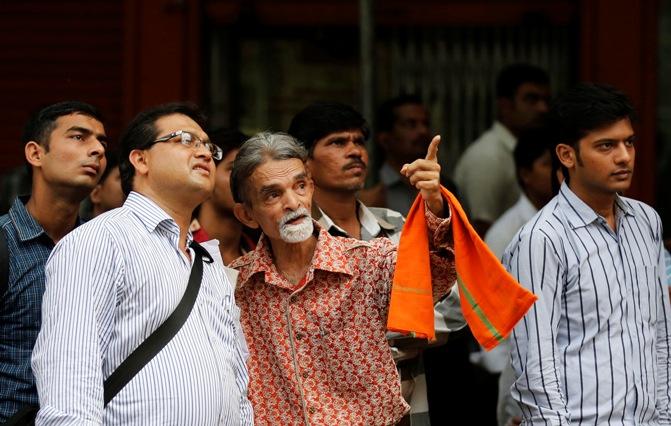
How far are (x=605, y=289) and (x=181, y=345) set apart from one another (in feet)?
5.72

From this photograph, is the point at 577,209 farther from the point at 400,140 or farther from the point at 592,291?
the point at 400,140

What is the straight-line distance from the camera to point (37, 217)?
5133 mm

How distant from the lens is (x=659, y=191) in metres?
8.66

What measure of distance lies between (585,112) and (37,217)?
7.20 feet

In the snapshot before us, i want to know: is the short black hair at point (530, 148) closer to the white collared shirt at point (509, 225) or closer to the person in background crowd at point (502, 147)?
the white collared shirt at point (509, 225)

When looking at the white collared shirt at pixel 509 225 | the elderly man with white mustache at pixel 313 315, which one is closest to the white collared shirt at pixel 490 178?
the white collared shirt at pixel 509 225

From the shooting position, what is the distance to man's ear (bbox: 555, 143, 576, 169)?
5461 millimetres

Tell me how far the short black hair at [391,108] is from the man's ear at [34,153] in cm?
301

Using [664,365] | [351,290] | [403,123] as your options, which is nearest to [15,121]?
[403,123]

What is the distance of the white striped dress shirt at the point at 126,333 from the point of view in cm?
417

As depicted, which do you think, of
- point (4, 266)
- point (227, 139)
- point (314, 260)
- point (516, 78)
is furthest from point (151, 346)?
point (516, 78)

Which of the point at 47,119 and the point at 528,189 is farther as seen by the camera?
the point at 528,189

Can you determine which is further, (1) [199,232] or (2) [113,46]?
(2) [113,46]

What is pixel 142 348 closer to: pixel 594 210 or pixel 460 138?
pixel 594 210
